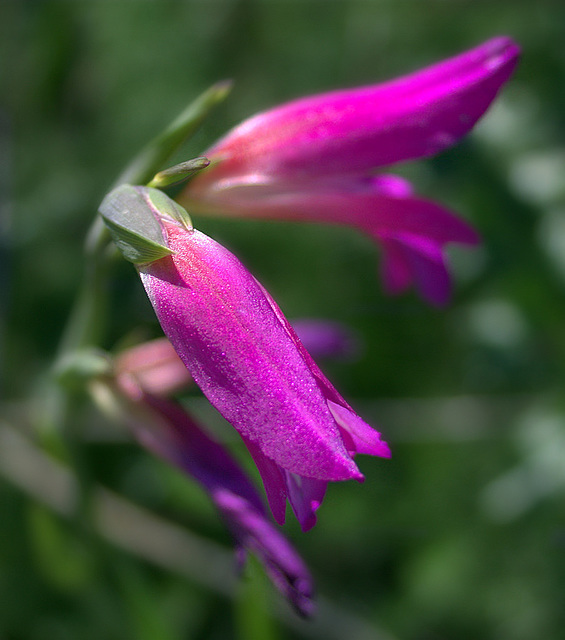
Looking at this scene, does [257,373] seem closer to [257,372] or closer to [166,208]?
[257,372]

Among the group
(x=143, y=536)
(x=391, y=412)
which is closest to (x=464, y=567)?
(x=391, y=412)

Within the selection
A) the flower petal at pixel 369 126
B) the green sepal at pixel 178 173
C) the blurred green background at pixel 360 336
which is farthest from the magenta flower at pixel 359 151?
the blurred green background at pixel 360 336

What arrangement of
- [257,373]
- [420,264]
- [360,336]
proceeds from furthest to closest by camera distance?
[360,336] < [420,264] < [257,373]

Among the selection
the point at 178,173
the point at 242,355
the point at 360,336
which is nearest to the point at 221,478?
the point at 242,355

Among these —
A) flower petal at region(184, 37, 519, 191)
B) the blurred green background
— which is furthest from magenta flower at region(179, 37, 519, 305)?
the blurred green background

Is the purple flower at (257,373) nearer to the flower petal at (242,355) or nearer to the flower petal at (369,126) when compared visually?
the flower petal at (242,355)

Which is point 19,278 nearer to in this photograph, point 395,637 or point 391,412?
point 391,412

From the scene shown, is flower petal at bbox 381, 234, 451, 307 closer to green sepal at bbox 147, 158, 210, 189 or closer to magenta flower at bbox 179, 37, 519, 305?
→ magenta flower at bbox 179, 37, 519, 305
